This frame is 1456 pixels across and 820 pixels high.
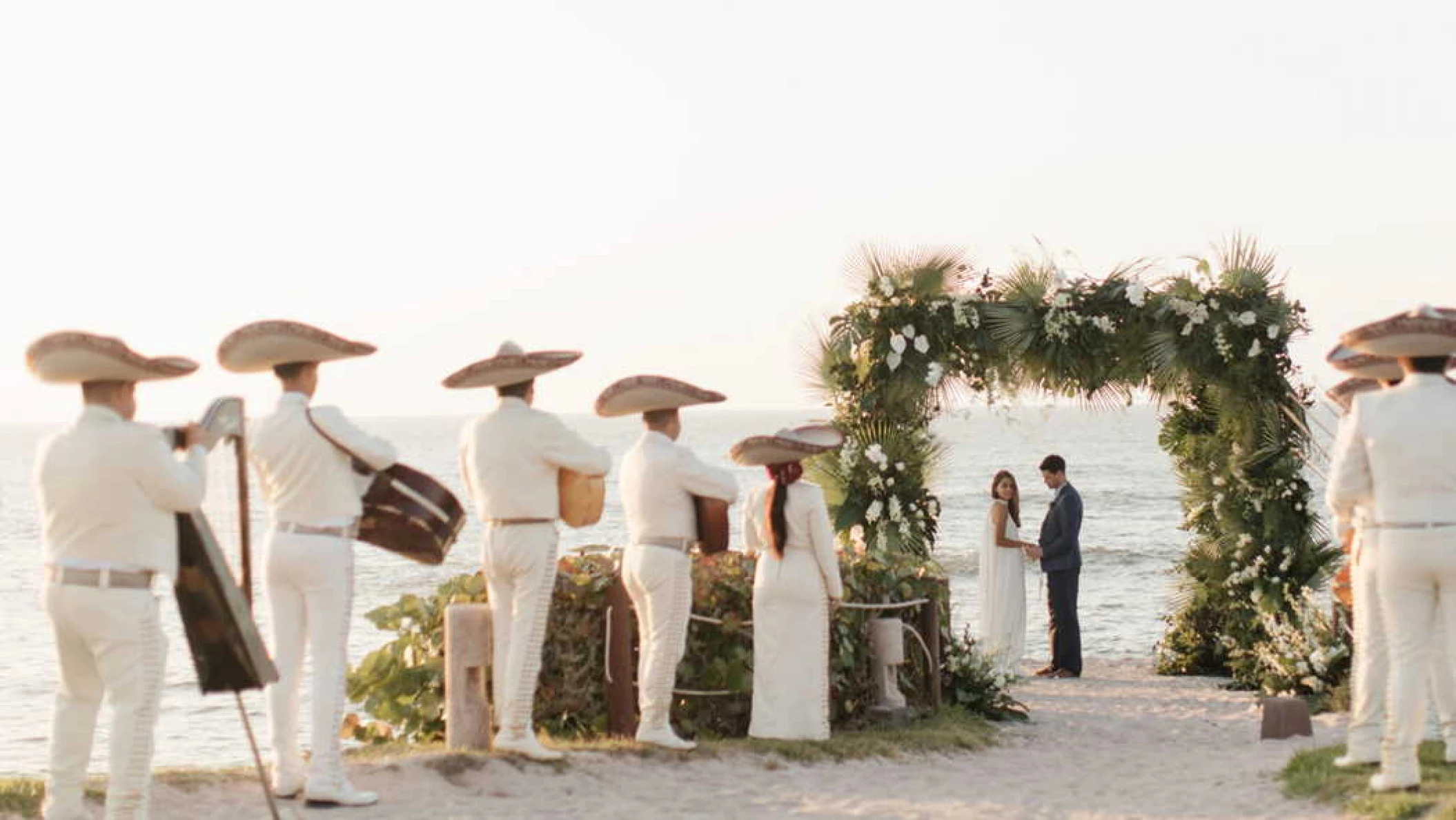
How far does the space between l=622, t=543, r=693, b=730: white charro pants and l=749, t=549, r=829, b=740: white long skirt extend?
0.75m

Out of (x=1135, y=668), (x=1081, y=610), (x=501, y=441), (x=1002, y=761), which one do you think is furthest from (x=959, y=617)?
(x=501, y=441)

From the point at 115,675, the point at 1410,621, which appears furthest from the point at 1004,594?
the point at 115,675

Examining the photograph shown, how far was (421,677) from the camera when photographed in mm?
11156

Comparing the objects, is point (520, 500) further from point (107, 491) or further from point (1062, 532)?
point (1062, 532)

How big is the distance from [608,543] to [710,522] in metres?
27.7

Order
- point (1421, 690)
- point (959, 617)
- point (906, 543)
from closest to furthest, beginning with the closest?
point (1421, 690) → point (906, 543) → point (959, 617)

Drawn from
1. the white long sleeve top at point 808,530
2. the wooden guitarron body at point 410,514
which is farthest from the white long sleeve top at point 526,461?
the white long sleeve top at point 808,530

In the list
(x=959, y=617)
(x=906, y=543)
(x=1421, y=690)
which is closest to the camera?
(x=1421, y=690)

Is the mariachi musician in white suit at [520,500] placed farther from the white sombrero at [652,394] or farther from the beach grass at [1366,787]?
the beach grass at [1366,787]

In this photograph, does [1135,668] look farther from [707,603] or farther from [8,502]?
[8,502]

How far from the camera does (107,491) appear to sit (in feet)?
23.8

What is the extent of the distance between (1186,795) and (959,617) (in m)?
17.3

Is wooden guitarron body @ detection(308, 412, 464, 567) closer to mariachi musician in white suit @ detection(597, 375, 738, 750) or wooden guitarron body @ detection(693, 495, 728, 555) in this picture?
mariachi musician in white suit @ detection(597, 375, 738, 750)

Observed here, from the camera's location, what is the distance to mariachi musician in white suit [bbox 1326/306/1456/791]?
8469mm
